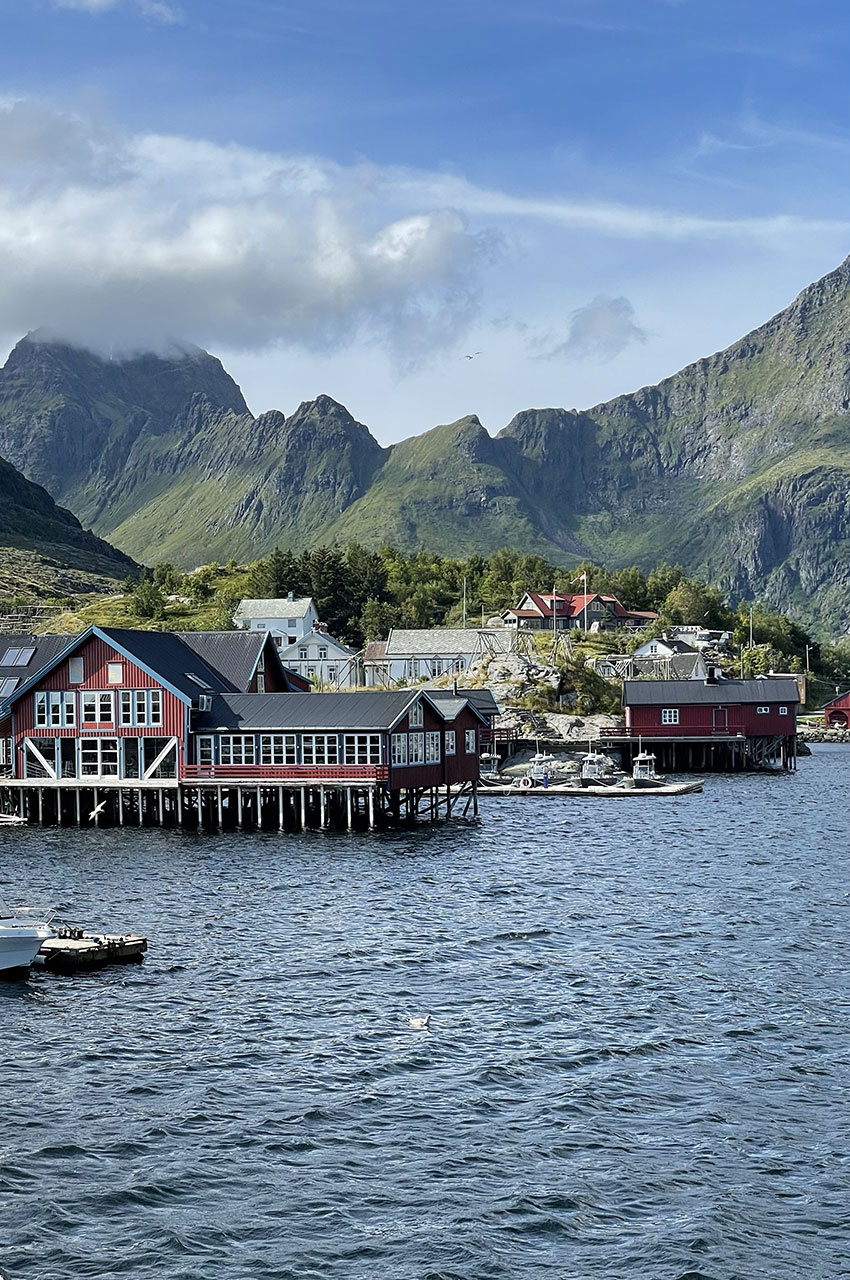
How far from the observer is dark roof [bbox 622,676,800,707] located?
424ft

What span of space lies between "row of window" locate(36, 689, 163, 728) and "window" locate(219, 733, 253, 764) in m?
4.15

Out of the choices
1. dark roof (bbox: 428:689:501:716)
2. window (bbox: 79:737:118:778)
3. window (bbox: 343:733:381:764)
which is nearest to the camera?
window (bbox: 343:733:381:764)

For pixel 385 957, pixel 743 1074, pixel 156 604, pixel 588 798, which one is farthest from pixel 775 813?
pixel 156 604

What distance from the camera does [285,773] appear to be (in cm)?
7688

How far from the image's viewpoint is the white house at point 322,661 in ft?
532

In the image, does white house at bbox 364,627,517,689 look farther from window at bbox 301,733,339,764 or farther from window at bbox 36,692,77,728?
window at bbox 301,733,339,764

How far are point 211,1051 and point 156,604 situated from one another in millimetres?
148152

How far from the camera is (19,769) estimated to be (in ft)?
275

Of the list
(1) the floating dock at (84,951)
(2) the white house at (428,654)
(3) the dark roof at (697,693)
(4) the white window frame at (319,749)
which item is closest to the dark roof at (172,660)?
(4) the white window frame at (319,749)

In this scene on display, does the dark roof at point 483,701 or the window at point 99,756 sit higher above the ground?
the dark roof at point 483,701

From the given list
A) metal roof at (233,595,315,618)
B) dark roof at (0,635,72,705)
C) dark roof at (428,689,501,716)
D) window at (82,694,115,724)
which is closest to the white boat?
window at (82,694,115,724)

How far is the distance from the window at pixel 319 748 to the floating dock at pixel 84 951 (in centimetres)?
3413

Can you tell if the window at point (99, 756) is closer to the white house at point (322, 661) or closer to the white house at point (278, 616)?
the white house at point (322, 661)

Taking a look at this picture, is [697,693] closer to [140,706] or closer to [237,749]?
[237,749]
